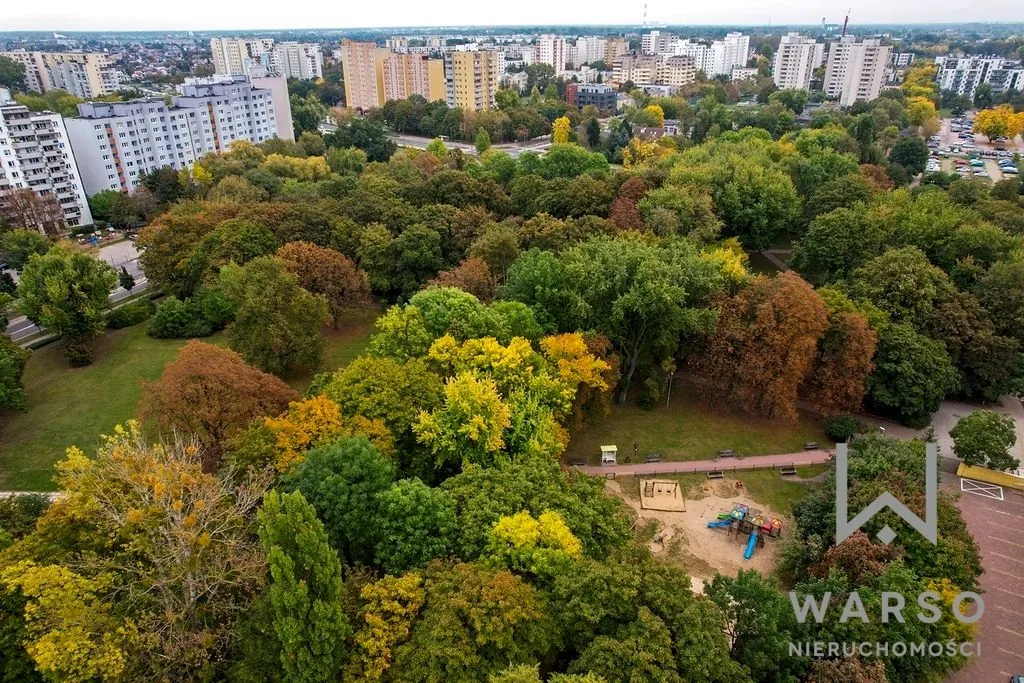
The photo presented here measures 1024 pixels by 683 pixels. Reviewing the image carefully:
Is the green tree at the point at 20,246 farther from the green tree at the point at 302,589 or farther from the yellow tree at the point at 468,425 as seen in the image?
the green tree at the point at 302,589

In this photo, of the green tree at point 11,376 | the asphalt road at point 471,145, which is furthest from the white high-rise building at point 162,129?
the green tree at point 11,376

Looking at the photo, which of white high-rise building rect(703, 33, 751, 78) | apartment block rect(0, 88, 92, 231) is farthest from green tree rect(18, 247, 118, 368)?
white high-rise building rect(703, 33, 751, 78)

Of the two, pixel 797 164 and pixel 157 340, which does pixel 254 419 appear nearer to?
pixel 157 340

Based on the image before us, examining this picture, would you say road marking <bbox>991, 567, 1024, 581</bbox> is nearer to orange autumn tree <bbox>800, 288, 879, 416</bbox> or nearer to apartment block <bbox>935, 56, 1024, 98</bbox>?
orange autumn tree <bbox>800, 288, 879, 416</bbox>

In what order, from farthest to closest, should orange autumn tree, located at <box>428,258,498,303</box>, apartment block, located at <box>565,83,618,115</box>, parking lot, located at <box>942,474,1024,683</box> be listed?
apartment block, located at <box>565,83,618,115</box> → orange autumn tree, located at <box>428,258,498,303</box> → parking lot, located at <box>942,474,1024,683</box>

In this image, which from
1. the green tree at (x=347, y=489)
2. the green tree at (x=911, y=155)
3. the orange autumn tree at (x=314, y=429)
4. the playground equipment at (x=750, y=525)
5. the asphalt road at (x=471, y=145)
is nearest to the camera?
the green tree at (x=347, y=489)
